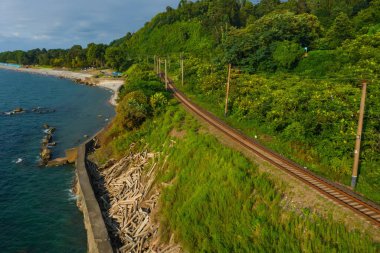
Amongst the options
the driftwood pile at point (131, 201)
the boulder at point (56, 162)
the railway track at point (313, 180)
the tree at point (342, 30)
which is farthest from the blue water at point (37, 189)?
the tree at point (342, 30)

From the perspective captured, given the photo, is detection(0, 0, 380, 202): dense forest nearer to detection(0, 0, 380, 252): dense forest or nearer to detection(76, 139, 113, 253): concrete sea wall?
detection(0, 0, 380, 252): dense forest

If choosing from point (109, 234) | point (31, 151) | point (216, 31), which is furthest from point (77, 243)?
point (216, 31)

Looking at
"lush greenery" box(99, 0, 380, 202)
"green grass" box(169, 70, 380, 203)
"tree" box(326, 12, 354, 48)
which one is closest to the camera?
"green grass" box(169, 70, 380, 203)

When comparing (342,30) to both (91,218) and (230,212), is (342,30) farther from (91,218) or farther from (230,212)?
(91,218)

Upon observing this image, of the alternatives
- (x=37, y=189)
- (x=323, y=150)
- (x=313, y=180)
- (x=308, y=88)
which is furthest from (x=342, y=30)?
(x=37, y=189)

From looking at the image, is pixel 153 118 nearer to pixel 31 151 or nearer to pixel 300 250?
pixel 31 151

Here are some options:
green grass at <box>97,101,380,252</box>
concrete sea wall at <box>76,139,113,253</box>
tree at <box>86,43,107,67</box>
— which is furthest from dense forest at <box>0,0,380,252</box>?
tree at <box>86,43,107,67</box>
